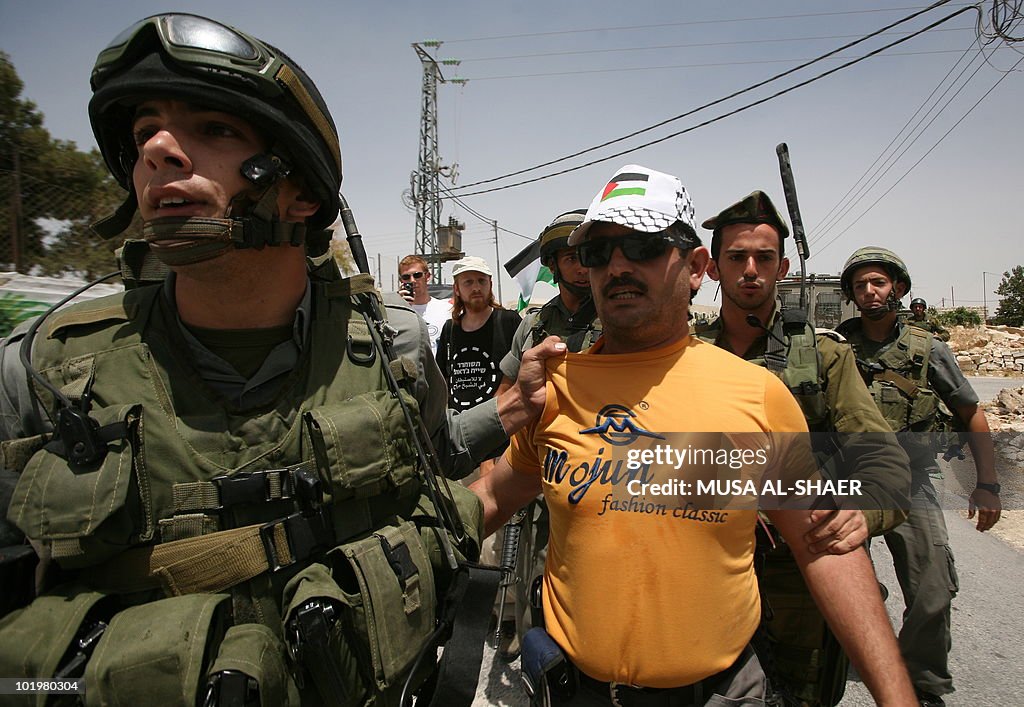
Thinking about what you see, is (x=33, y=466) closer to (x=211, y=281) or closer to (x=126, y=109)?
(x=211, y=281)

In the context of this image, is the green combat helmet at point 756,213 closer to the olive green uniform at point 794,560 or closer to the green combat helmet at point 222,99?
the olive green uniform at point 794,560

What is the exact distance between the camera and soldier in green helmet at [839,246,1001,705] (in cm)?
312

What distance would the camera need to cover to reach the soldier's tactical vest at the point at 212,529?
3.69 feet

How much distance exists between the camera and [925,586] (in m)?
3.19

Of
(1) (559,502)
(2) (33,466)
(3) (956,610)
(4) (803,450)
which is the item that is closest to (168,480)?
(2) (33,466)

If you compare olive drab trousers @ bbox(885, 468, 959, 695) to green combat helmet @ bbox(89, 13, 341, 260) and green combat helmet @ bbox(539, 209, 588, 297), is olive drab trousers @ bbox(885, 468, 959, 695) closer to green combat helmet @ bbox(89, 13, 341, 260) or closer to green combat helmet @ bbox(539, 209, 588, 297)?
green combat helmet @ bbox(539, 209, 588, 297)

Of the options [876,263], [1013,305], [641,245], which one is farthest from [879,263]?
[1013,305]

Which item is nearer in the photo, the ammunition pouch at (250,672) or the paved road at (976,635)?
the ammunition pouch at (250,672)

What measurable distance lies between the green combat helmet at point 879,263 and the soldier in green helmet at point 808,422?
1.60m

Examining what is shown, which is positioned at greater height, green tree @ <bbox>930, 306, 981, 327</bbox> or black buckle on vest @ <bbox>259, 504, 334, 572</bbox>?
green tree @ <bbox>930, 306, 981, 327</bbox>

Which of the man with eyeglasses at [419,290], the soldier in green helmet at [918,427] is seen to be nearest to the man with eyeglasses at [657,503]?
the soldier in green helmet at [918,427]

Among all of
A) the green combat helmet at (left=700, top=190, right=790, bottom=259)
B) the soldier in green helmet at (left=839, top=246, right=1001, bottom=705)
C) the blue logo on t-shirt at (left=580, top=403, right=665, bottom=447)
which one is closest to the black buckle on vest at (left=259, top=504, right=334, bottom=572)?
the blue logo on t-shirt at (left=580, top=403, right=665, bottom=447)

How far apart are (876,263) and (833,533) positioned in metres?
3.13

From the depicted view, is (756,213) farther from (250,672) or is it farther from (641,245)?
(250,672)
